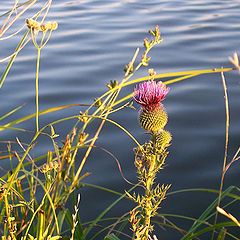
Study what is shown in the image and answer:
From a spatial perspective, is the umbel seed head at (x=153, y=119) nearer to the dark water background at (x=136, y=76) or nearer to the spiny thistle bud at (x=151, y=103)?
the spiny thistle bud at (x=151, y=103)

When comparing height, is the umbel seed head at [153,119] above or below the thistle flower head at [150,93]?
below

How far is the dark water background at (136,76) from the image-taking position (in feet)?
9.25

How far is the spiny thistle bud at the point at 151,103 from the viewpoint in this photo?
172cm

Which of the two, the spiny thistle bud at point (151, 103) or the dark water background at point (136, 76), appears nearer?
the spiny thistle bud at point (151, 103)

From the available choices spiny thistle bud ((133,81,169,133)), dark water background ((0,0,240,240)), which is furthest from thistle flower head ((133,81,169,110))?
dark water background ((0,0,240,240))

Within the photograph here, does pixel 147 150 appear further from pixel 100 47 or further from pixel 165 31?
Answer: pixel 165 31

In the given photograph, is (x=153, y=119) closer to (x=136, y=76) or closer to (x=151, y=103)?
(x=151, y=103)

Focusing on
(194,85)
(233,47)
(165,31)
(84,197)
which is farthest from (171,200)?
(165,31)

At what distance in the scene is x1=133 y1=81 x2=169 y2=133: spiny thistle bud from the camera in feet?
5.64

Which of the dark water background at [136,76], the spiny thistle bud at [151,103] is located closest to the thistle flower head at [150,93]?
the spiny thistle bud at [151,103]

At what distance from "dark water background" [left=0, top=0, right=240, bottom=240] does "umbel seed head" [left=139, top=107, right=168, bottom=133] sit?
0.77m

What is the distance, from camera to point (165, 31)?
595 centimetres

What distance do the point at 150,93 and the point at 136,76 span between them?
2796mm

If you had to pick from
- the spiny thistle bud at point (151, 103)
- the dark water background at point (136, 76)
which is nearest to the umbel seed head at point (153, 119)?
the spiny thistle bud at point (151, 103)
